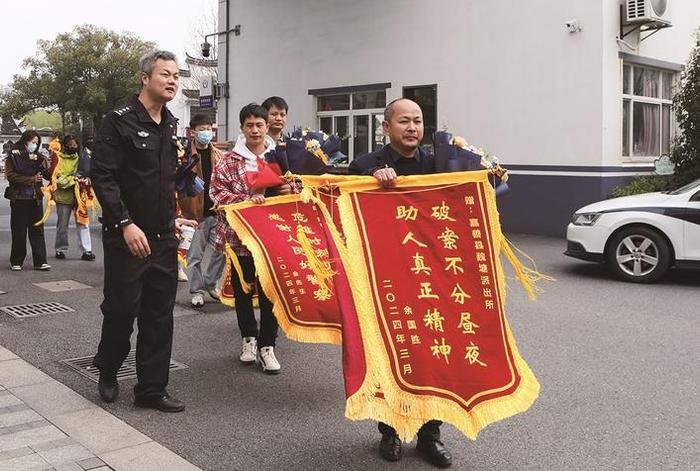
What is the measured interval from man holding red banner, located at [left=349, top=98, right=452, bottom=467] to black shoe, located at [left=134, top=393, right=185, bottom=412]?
4.38ft

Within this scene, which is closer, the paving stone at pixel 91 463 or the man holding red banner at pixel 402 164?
the paving stone at pixel 91 463

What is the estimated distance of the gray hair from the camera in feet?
14.7

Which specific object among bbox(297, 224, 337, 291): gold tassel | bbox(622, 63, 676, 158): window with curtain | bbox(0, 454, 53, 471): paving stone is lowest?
bbox(0, 454, 53, 471): paving stone

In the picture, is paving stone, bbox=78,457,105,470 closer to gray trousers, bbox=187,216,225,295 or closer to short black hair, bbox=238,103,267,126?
short black hair, bbox=238,103,267,126

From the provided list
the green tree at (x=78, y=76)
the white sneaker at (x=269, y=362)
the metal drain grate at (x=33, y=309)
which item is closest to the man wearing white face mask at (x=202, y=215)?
the metal drain grate at (x=33, y=309)

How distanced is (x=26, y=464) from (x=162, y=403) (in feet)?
3.26

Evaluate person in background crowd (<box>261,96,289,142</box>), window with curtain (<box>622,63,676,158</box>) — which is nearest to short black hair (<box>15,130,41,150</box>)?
person in background crowd (<box>261,96,289,142</box>)

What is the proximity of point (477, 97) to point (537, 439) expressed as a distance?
37.2 feet

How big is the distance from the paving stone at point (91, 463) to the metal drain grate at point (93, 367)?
1.43 meters

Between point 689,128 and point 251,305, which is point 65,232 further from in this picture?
point 689,128

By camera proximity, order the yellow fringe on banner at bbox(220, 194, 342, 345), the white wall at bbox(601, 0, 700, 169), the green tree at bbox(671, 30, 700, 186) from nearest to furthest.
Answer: the yellow fringe on banner at bbox(220, 194, 342, 345)
the white wall at bbox(601, 0, 700, 169)
the green tree at bbox(671, 30, 700, 186)

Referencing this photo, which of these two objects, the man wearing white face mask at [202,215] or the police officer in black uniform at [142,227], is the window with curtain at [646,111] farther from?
the police officer in black uniform at [142,227]

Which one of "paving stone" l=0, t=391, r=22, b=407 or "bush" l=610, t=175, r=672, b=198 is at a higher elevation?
"bush" l=610, t=175, r=672, b=198

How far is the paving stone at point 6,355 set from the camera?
5617mm
